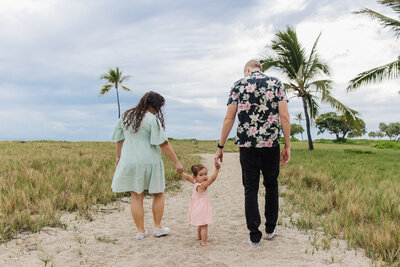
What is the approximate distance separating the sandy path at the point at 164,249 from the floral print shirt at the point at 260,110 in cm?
147

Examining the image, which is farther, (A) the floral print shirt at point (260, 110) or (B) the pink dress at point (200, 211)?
(B) the pink dress at point (200, 211)

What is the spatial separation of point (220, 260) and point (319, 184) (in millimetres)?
5303

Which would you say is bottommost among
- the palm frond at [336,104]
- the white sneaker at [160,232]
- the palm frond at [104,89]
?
the white sneaker at [160,232]

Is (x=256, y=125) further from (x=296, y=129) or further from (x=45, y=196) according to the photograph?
(x=296, y=129)

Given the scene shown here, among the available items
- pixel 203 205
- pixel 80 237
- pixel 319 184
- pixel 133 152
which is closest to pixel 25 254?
pixel 80 237

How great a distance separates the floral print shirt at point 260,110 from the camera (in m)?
3.76

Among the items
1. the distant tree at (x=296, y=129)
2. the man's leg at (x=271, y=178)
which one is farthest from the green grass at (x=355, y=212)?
the distant tree at (x=296, y=129)

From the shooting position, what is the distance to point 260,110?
12.5ft

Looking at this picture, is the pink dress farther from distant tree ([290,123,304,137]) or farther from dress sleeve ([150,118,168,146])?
distant tree ([290,123,304,137])

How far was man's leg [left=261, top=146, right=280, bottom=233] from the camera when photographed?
12.7 feet

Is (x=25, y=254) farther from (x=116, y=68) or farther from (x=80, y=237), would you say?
(x=116, y=68)

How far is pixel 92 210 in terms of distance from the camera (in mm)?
5770

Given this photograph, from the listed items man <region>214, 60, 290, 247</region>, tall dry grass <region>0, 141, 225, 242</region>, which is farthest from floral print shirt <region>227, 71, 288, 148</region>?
tall dry grass <region>0, 141, 225, 242</region>

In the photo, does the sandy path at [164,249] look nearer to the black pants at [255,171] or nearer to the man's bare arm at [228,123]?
the black pants at [255,171]
